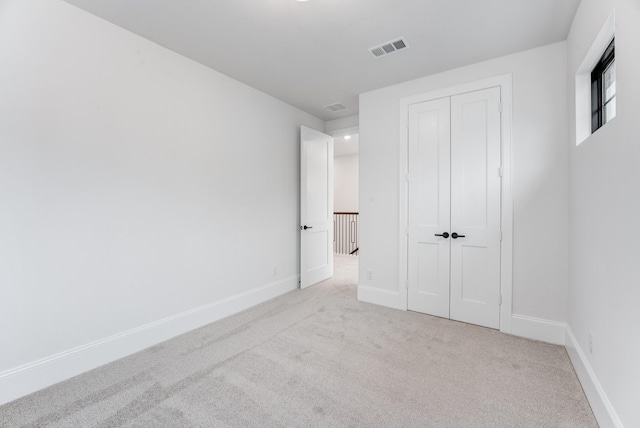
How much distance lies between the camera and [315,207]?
461 centimetres

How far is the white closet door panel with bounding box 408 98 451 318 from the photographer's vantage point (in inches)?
126

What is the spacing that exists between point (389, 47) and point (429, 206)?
1719 mm

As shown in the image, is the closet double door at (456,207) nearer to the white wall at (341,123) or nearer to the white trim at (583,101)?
the white trim at (583,101)

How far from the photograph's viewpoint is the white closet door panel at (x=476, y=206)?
9.53 ft

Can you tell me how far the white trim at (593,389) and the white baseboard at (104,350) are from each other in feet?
10.2

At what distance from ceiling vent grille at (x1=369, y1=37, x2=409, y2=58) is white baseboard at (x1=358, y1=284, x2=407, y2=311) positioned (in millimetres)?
2678

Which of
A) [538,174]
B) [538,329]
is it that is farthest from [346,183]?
[538,329]

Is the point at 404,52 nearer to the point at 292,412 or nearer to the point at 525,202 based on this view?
the point at 525,202

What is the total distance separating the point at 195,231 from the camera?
3.00 m

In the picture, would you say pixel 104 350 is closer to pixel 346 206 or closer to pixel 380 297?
pixel 380 297

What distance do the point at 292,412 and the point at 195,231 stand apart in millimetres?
1992

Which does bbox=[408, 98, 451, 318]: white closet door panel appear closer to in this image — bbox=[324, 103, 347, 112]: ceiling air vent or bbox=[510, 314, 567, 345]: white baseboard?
bbox=[510, 314, 567, 345]: white baseboard

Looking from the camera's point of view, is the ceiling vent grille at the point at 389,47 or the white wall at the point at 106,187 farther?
the ceiling vent grille at the point at 389,47

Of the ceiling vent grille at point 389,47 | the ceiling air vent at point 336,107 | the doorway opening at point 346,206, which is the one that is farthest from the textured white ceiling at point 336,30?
the doorway opening at point 346,206
